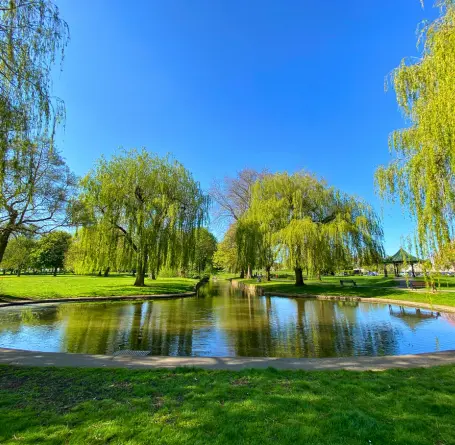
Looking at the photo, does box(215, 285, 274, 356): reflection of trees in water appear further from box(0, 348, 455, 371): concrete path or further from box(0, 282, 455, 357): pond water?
box(0, 348, 455, 371): concrete path

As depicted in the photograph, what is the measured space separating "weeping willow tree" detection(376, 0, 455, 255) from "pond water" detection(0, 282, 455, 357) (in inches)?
136

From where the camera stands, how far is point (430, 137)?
266 inches

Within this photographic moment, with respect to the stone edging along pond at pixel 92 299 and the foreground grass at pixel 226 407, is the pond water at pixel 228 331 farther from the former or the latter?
the foreground grass at pixel 226 407

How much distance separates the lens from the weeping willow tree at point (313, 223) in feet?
72.4

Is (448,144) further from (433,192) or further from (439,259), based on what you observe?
(439,259)

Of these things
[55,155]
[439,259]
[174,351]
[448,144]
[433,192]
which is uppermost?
[55,155]

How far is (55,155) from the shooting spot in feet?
51.6

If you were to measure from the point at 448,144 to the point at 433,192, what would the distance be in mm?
1308

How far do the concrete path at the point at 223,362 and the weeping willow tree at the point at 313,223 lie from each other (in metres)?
15.8

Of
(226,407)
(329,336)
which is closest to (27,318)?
(329,336)

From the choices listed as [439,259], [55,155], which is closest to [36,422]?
[439,259]

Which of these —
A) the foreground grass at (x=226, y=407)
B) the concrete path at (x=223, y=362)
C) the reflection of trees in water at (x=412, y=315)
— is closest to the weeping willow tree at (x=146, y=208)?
the reflection of trees in water at (x=412, y=315)

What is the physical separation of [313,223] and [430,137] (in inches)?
648

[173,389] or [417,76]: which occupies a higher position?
[417,76]
